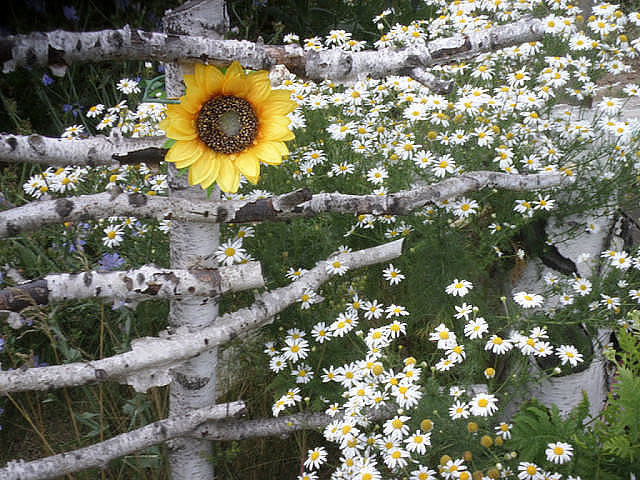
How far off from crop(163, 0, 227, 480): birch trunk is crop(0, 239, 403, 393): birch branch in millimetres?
66

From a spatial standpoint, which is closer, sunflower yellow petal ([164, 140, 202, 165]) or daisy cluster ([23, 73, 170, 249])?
sunflower yellow petal ([164, 140, 202, 165])

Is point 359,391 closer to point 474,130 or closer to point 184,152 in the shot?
point 184,152

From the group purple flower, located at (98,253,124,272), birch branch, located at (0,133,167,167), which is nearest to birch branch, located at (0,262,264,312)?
birch branch, located at (0,133,167,167)

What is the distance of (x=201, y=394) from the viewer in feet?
6.68

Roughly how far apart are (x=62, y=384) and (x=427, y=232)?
4.58 ft

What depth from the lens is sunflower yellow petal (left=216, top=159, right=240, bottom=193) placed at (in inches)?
56.8

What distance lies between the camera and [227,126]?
147 cm

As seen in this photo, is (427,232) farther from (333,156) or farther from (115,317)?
(115,317)

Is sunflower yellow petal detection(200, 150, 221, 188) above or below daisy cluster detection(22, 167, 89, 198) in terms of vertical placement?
below

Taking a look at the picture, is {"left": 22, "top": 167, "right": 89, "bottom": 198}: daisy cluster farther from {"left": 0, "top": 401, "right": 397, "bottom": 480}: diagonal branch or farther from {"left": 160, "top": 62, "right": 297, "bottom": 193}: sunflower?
{"left": 160, "top": 62, "right": 297, "bottom": 193}: sunflower

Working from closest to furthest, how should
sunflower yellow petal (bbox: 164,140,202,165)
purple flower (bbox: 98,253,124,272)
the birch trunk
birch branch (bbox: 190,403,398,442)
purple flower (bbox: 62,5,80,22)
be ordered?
sunflower yellow petal (bbox: 164,140,202,165) → the birch trunk → birch branch (bbox: 190,403,398,442) → purple flower (bbox: 98,253,124,272) → purple flower (bbox: 62,5,80,22)

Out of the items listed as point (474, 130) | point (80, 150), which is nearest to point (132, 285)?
point (80, 150)

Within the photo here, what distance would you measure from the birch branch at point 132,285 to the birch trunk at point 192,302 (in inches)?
3.4

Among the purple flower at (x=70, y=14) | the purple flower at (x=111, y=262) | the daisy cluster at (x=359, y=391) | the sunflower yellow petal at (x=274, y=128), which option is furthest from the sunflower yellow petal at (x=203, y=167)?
the purple flower at (x=70, y=14)
